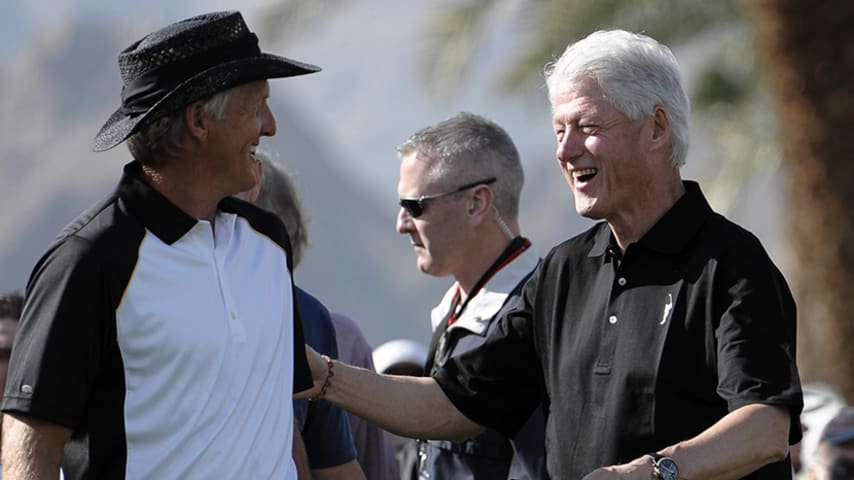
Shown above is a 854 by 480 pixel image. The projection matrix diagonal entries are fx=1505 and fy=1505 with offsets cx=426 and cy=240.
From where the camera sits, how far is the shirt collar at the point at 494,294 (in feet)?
16.6

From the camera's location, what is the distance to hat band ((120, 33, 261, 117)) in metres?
3.34

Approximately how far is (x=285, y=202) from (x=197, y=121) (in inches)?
70.3

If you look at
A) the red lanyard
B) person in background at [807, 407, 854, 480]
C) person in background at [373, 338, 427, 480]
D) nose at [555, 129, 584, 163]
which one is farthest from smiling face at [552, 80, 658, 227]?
person in background at [373, 338, 427, 480]

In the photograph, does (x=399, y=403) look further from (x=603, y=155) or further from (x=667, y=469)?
(x=667, y=469)

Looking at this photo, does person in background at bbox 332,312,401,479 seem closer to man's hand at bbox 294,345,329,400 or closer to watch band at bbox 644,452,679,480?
man's hand at bbox 294,345,329,400

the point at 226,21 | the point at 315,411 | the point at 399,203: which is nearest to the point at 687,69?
the point at 399,203

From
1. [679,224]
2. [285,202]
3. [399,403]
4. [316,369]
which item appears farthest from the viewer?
[285,202]

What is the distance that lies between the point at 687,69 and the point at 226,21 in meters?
11.7

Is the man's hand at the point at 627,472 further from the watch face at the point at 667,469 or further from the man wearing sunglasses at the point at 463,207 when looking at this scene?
the man wearing sunglasses at the point at 463,207

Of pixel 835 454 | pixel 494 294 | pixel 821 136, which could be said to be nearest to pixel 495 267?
pixel 494 294

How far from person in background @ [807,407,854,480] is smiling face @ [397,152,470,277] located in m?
1.46

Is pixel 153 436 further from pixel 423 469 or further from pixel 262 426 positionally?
pixel 423 469

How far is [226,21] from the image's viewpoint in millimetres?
3449

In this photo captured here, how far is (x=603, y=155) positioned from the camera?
12.7 ft
